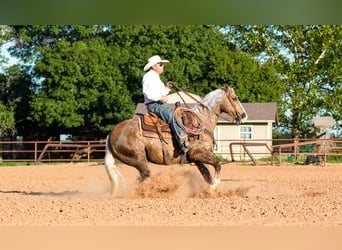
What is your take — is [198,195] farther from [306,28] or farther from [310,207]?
[306,28]

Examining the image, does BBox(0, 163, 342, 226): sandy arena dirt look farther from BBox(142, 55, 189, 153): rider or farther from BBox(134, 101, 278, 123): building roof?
BBox(134, 101, 278, 123): building roof

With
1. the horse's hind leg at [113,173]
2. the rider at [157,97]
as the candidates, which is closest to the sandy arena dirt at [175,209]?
the horse's hind leg at [113,173]

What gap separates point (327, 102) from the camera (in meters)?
33.9

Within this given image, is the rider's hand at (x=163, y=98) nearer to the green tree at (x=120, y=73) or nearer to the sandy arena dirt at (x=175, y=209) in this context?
the sandy arena dirt at (x=175, y=209)

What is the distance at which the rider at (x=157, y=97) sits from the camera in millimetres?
9039

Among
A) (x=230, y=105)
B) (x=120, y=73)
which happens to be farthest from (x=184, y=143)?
(x=120, y=73)

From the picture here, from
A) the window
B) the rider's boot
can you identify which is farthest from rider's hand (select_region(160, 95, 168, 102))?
the window

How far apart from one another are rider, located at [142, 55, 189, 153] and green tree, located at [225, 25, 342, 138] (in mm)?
25753

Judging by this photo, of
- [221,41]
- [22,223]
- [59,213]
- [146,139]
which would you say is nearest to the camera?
[22,223]

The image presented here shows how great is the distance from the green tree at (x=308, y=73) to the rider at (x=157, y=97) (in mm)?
25753

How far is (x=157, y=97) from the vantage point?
904cm

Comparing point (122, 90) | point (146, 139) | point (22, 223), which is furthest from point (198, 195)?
point (122, 90)

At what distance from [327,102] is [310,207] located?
2714 cm

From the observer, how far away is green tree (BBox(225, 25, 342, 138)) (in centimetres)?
3419
